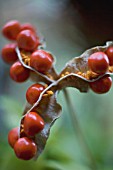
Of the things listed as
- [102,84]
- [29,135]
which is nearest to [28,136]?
[29,135]

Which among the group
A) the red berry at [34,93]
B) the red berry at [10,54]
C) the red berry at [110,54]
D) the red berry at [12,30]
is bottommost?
the red berry at [34,93]

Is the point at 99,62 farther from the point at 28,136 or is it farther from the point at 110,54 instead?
the point at 28,136

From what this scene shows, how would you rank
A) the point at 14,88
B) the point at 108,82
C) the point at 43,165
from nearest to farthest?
the point at 108,82
the point at 43,165
the point at 14,88

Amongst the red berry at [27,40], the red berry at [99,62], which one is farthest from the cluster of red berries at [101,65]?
the red berry at [27,40]

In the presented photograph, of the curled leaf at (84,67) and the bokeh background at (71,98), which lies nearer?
the curled leaf at (84,67)

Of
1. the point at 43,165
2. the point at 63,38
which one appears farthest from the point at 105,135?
the point at 63,38

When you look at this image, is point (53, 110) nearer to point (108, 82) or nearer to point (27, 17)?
point (108, 82)

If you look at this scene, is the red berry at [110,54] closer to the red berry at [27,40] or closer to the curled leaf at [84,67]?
the curled leaf at [84,67]
